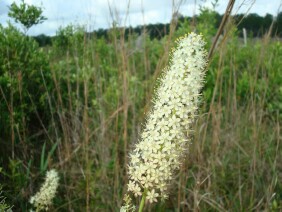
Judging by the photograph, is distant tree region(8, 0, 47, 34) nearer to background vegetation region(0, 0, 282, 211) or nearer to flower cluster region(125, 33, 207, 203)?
background vegetation region(0, 0, 282, 211)

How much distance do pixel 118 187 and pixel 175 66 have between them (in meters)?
1.95

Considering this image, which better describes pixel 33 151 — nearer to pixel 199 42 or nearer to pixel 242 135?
pixel 242 135

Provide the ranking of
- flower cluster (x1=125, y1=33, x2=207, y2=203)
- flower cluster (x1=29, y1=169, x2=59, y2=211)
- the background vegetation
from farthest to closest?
the background vegetation → flower cluster (x1=29, y1=169, x2=59, y2=211) → flower cluster (x1=125, y1=33, x2=207, y2=203)

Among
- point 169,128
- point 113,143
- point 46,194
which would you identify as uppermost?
point 169,128

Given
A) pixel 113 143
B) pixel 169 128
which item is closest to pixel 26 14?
pixel 113 143

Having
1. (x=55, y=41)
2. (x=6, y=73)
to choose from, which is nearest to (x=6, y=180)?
(x=6, y=73)

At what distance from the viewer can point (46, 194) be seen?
3561 mm

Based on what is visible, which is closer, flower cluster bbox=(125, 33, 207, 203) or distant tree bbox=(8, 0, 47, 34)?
flower cluster bbox=(125, 33, 207, 203)

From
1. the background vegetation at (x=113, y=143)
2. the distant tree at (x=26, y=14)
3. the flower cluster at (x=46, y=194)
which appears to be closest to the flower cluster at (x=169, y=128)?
the background vegetation at (x=113, y=143)

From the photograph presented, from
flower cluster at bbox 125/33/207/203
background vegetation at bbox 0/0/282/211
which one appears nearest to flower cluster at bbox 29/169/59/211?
background vegetation at bbox 0/0/282/211

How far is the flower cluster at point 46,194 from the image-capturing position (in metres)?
3.50

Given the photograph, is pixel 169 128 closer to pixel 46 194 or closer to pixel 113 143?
pixel 46 194

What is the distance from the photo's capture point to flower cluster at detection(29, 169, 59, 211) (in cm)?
350

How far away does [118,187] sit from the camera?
154 inches
